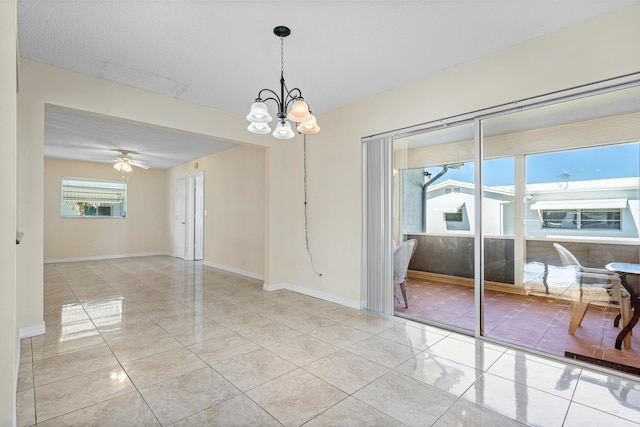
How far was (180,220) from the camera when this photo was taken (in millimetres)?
8352

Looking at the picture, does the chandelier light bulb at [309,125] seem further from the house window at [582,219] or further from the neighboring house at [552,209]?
the house window at [582,219]

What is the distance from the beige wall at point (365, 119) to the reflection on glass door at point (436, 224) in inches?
17.0

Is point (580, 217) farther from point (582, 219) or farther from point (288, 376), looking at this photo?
point (288, 376)

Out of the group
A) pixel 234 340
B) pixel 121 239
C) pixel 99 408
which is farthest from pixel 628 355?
pixel 121 239

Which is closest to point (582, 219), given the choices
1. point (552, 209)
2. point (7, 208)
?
point (552, 209)

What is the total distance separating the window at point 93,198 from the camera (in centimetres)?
762

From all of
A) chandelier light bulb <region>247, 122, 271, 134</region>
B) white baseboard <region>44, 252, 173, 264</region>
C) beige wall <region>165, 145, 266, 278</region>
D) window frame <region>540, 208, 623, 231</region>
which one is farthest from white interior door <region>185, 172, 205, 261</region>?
window frame <region>540, 208, 623, 231</region>

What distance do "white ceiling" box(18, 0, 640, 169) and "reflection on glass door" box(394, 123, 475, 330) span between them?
0.86 m

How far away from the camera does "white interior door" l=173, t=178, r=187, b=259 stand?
8227 mm

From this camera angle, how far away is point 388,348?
8.92 ft

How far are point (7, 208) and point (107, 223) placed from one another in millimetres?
7958

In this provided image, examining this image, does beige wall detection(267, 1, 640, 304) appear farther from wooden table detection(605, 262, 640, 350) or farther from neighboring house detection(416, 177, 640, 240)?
wooden table detection(605, 262, 640, 350)

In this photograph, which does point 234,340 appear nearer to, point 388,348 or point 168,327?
point 168,327

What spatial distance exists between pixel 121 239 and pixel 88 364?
7.00 meters
